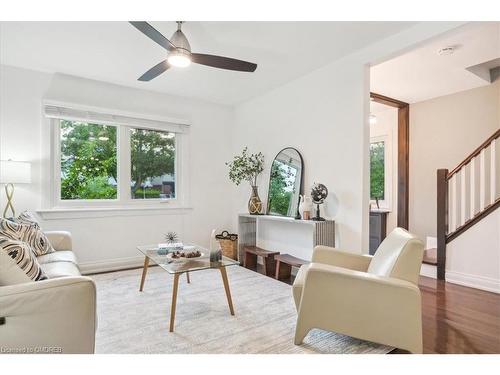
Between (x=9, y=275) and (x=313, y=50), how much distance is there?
2.99 meters

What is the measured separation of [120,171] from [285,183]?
225 cm

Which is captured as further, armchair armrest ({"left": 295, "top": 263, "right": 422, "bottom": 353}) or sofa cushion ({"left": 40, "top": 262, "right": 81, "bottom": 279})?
sofa cushion ({"left": 40, "top": 262, "right": 81, "bottom": 279})

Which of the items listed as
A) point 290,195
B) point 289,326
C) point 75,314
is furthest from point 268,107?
point 75,314

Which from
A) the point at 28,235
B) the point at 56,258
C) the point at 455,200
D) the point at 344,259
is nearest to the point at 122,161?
the point at 28,235

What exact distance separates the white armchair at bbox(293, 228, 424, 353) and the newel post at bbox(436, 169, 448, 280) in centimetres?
189

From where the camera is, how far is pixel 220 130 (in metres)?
4.93

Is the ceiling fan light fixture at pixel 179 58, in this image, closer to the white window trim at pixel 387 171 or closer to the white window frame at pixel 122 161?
the white window frame at pixel 122 161

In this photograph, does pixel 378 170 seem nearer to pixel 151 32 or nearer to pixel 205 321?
pixel 205 321

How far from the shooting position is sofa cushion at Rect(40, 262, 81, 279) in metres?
2.17

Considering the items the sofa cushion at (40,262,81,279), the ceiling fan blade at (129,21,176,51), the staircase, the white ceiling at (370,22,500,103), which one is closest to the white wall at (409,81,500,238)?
the white ceiling at (370,22,500,103)

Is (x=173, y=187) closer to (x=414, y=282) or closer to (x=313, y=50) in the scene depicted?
(x=313, y=50)

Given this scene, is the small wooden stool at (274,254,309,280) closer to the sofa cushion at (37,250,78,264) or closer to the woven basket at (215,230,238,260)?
the woven basket at (215,230,238,260)

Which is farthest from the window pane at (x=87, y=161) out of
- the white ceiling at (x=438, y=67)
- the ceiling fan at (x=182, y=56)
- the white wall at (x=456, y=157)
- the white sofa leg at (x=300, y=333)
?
the white wall at (x=456, y=157)

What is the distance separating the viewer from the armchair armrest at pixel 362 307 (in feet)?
5.89
